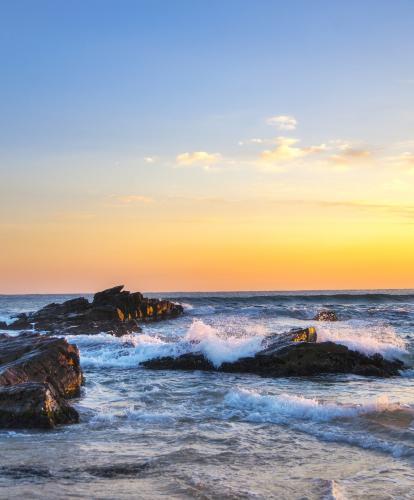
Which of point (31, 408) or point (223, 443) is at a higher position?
point (31, 408)

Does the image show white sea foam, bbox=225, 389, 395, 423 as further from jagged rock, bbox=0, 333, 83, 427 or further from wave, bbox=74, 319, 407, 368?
wave, bbox=74, 319, 407, 368

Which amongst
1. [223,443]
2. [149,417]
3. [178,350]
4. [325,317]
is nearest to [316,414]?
[223,443]

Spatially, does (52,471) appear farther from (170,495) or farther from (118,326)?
(118,326)

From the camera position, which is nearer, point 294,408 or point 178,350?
point 294,408

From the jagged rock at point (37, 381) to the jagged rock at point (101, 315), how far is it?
1318 cm

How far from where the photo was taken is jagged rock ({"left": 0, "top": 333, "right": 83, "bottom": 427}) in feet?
28.7

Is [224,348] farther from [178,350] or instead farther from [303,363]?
[303,363]

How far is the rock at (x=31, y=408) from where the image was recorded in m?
8.72

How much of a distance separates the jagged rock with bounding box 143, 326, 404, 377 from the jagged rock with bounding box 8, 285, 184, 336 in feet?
36.7

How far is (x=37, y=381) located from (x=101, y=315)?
23543mm

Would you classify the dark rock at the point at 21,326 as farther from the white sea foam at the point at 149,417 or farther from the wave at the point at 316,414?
the wave at the point at 316,414

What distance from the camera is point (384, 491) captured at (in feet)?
19.2

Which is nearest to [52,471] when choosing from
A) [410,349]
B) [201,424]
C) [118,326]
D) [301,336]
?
[201,424]

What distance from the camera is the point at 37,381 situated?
10633mm
